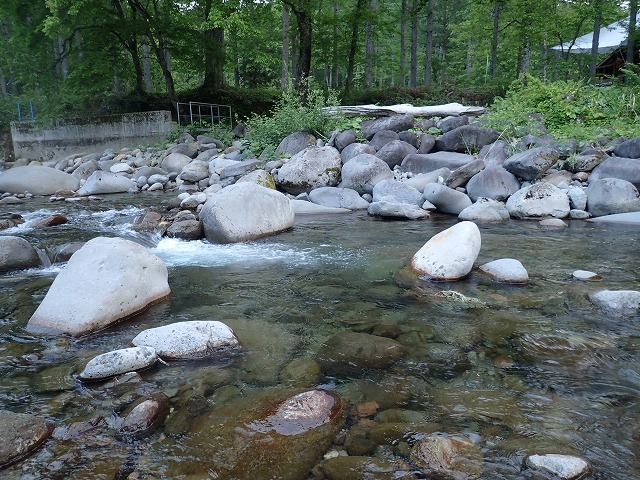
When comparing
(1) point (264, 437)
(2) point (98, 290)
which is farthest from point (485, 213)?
(1) point (264, 437)

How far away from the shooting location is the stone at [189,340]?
130 inches

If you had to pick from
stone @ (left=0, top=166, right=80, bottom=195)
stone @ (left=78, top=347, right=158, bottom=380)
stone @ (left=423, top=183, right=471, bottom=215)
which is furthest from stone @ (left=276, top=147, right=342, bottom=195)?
stone @ (left=78, top=347, right=158, bottom=380)

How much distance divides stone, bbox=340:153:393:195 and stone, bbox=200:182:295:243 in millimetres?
2809

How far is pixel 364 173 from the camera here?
965 centimetres

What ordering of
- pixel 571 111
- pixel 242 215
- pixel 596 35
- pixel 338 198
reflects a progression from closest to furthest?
pixel 242 215 < pixel 338 198 < pixel 571 111 < pixel 596 35

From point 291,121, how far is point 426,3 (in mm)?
13003

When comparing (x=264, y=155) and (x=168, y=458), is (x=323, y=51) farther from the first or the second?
(x=168, y=458)

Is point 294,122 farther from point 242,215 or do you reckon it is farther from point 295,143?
point 242,215

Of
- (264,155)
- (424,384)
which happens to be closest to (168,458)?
(424,384)

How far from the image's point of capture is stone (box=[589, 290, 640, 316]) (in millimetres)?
3884

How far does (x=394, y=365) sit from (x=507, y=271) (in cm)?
223

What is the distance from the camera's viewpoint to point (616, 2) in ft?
57.2

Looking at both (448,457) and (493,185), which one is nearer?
(448,457)

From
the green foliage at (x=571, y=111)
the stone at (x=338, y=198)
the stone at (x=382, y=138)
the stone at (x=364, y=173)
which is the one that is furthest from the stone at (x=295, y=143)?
the green foliage at (x=571, y=111)
